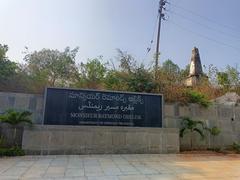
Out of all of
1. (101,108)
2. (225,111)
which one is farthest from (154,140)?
(225,111)

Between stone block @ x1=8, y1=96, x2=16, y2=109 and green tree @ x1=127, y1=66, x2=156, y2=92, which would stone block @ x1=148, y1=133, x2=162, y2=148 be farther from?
stone block @ x1=8, y1=96, x2=16, y2=109

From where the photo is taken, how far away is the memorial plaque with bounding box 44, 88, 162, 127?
6691mm

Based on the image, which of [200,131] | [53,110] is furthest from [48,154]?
[200,131]

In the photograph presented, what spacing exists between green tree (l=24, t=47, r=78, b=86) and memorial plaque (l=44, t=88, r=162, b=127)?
2.97 metres

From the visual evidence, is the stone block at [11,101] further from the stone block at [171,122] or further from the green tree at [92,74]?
the stone block at [171,122]

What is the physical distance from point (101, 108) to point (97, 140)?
954 millimetres

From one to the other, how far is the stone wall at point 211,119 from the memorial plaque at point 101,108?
2.70 ft

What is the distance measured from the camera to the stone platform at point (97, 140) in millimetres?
6211

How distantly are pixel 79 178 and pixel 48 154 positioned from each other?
8.43ft

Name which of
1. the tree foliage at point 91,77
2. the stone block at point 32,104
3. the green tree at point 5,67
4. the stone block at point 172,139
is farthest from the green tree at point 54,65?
the stone block at point 172,139

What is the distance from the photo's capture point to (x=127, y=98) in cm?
730

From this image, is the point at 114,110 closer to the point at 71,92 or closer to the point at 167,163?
the point at 71,92

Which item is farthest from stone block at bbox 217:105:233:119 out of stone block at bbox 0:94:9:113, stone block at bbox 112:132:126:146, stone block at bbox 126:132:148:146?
stone block at bbox 0:94:9:113

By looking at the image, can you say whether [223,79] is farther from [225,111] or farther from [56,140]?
[56,140]
